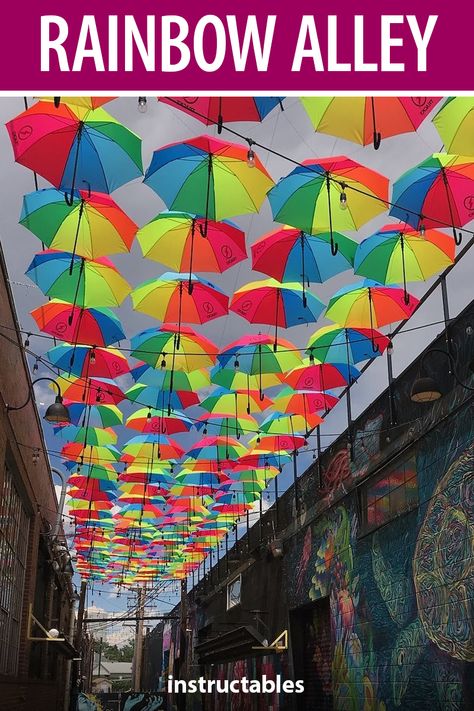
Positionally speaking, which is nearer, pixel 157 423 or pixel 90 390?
pixel 90 390

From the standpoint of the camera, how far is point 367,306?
12.1 metres

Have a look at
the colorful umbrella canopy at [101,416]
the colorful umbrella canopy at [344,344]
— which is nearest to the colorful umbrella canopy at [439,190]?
the colorful umbrella canopy at [344,344]

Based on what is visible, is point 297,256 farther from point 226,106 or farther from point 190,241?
point 226,106

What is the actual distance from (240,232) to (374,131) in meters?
3.15

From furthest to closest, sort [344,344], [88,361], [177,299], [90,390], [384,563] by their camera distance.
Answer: [90,390] < [88,361] < [344,344] < [384,563] < [177,299]

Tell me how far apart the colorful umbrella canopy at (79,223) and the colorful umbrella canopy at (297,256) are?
6.27 feet

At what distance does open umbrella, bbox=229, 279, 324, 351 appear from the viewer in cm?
1208

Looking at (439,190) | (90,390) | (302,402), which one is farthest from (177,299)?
(302,402)

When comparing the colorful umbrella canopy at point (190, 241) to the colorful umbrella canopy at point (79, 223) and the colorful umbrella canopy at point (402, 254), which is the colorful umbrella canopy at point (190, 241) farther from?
the colorful umbrella canopy at point (402, 254)

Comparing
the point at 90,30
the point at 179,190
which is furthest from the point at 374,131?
the point at 90,30

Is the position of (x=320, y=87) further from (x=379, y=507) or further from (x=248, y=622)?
(x=248, y=622)

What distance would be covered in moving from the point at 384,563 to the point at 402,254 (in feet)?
16.7

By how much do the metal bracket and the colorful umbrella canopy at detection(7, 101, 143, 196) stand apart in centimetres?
1206

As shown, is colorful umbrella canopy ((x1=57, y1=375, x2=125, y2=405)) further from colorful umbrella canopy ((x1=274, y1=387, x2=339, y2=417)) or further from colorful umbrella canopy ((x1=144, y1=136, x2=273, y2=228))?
colorful umbrella canopy ((x1=144, y1=136, x2=273, y2=228))
